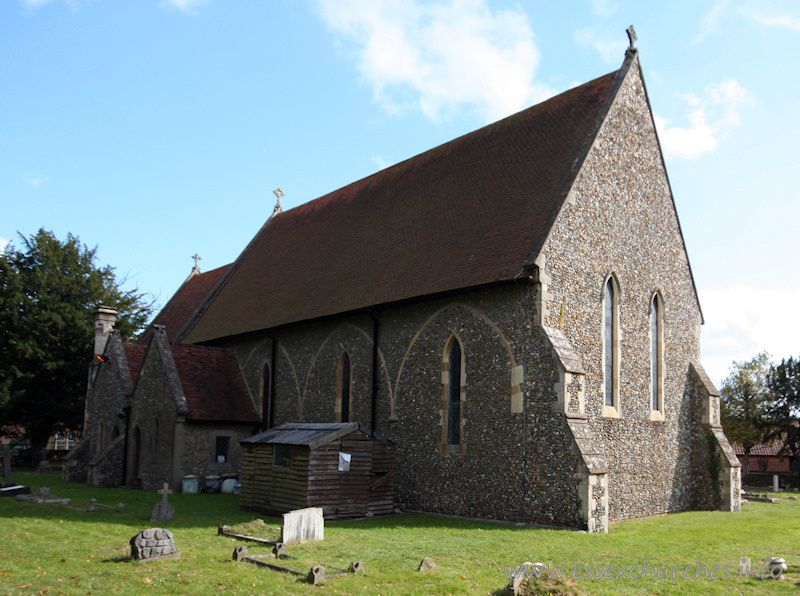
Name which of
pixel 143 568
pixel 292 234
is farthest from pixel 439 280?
pixel 292 234

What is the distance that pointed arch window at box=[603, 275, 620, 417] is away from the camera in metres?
18.2

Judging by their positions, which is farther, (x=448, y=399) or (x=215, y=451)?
(x=215, y=451)

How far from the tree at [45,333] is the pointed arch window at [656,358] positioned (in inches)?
1140

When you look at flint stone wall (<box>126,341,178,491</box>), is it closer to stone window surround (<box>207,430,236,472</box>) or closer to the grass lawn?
stone window surround (<box>207,430,236,472</box>)

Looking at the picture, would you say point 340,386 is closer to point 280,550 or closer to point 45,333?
point 280,550

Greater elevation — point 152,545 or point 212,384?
point 212,384

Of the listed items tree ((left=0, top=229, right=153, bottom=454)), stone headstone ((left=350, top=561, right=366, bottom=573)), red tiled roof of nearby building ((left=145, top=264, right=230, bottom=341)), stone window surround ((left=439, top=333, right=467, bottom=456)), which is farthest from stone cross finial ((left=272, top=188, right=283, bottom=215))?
stone headstone ((left=350, top=561, right=366, bottom=573))

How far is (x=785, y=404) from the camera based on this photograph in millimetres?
41500

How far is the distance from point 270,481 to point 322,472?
6.43 feet

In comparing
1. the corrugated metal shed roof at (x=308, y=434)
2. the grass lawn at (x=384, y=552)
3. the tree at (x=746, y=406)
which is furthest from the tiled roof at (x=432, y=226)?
the tree at (x=746, y=406)

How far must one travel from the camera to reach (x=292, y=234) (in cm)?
3088

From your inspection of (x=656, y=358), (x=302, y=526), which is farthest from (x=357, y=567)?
(x=656, y=358)

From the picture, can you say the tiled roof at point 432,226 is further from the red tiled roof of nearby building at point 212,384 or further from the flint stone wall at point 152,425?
the flint stone wall at point 152,425

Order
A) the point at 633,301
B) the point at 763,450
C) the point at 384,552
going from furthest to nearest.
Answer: the point at 763,450
the point at 633,301
the point at 384,552
